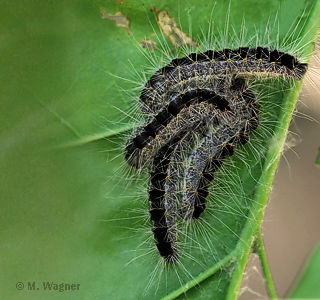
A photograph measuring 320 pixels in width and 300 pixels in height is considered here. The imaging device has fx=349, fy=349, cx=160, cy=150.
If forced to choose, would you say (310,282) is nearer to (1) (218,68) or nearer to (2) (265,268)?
(2) (265,268)

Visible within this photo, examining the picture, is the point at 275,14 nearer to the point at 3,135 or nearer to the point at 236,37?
the point at 236,37

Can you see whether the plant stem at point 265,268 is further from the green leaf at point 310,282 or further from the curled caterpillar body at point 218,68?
the curled caterpillar body at point 218,68

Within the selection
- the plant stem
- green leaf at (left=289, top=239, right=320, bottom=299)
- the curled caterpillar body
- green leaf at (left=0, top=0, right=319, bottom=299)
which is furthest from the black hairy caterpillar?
green leaf at (left=289, top=239, right=320, bottom=299)

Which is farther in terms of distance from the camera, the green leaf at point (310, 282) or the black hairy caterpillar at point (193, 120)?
the black hairy caterpillar at point (193, 120)

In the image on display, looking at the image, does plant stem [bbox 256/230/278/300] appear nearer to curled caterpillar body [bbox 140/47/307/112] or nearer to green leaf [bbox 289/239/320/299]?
green leaf [bbox 289/239/320/299]

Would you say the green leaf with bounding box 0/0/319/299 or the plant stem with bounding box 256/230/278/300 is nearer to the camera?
the plant stem with bounding box 256/230/278/300

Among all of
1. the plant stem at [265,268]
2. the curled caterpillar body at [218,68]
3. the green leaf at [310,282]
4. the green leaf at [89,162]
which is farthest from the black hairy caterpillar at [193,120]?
the green leaf at [310,282]

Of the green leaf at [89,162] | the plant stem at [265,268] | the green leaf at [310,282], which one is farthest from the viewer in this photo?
the green leaf at [89,162]
